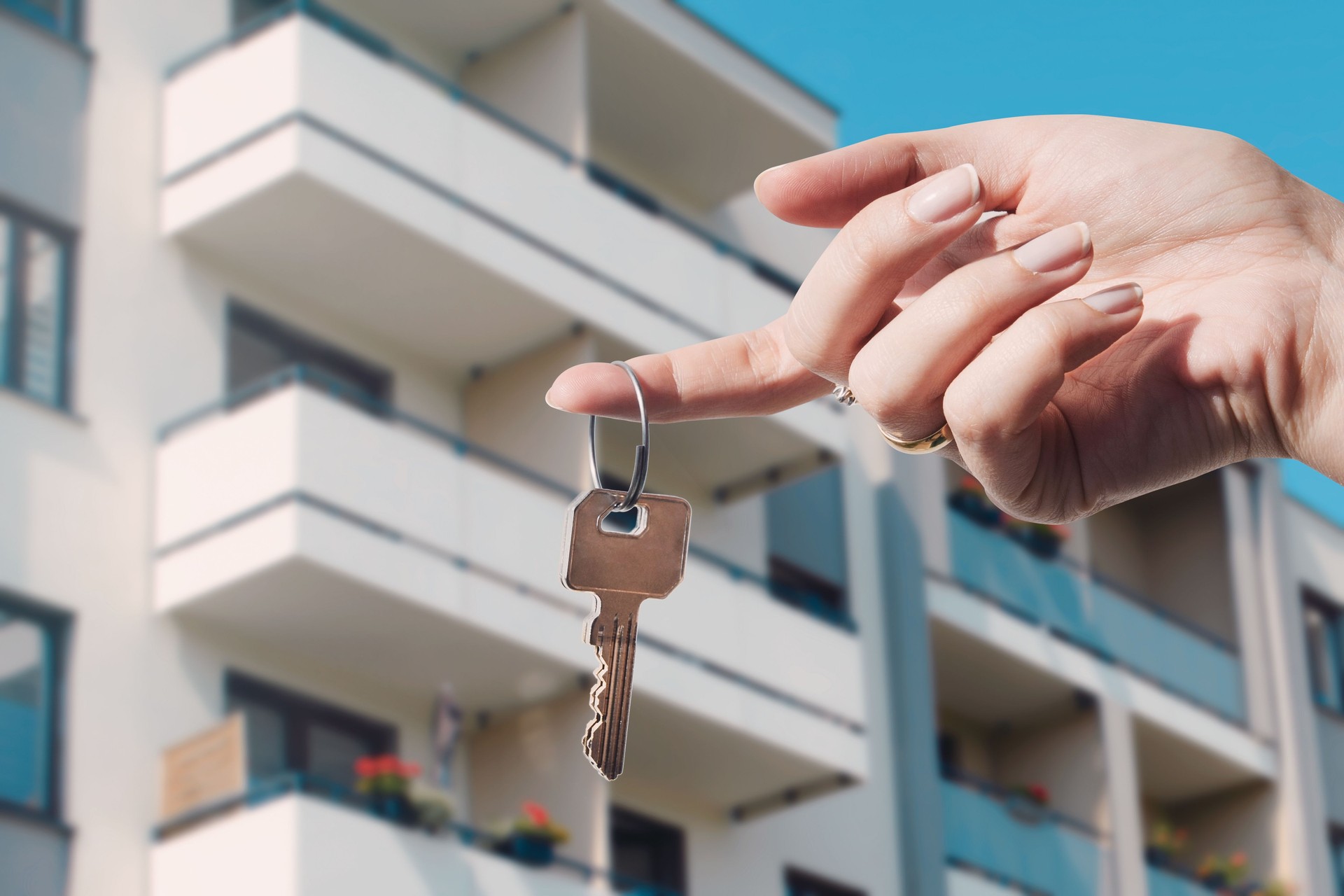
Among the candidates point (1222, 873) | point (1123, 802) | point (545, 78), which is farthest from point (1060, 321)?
point (1222, 873)

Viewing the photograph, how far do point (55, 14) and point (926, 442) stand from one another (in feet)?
44.2

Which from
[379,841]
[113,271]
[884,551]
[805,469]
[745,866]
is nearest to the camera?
[379,841]

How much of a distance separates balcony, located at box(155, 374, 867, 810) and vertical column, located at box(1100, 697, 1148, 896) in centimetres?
597

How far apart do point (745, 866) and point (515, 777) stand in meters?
2.98

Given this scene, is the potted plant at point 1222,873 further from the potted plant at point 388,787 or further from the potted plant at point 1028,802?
the potted plant at point 388,787

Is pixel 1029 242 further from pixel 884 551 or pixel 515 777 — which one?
pixel 884 551

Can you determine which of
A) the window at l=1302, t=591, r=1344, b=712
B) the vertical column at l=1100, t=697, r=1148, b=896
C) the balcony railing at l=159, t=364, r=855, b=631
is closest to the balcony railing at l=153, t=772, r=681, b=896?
the balcony railing at l=159, t=364, r=855, b=631

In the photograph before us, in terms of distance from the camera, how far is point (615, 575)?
2.99 m

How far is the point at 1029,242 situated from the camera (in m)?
2.65

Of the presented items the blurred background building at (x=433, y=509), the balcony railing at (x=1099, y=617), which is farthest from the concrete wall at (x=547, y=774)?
the balcony railing at (x=1099, y=617)

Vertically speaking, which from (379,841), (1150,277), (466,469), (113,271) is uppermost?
(113,271)

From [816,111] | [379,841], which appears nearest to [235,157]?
[379,841]

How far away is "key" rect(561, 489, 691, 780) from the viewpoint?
9.72 ft

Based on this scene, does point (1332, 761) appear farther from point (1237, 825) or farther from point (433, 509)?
point (433, 509)
